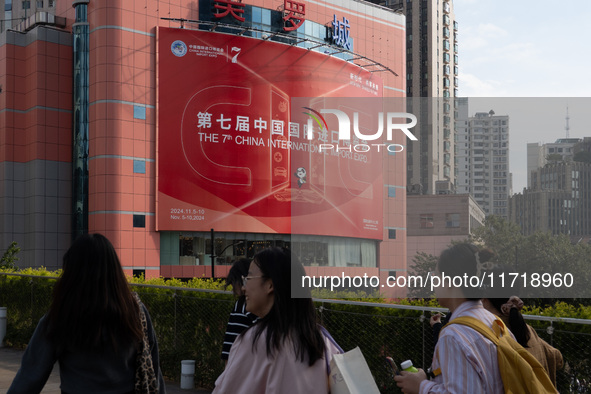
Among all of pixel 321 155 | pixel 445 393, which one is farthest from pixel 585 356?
pixel 321 155

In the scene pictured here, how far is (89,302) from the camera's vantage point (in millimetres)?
3393

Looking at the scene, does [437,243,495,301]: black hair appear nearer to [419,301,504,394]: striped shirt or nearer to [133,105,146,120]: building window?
[419,301,504,394]: striped shirt

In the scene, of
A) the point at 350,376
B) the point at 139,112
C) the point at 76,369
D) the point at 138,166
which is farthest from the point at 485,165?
the point at 139,112

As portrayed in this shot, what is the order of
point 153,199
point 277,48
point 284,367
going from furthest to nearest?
point 277,48 < point 153,199 < point 284,367

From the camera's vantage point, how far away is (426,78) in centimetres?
8994

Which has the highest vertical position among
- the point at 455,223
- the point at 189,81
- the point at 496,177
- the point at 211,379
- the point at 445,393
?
the point at 189,81

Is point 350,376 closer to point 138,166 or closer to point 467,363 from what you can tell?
point 467,363

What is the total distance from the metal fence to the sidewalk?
255 millimetres

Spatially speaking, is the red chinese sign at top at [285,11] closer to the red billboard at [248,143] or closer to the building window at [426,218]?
the red billboard at [248,143]

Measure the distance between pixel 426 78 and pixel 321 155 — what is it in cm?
4812

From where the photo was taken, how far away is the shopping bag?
3.04m

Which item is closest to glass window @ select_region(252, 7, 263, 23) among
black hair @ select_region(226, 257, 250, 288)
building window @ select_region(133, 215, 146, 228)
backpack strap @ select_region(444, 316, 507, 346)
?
building window @ select_region(133, 215, 146, 228)

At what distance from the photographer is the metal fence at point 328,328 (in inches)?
239

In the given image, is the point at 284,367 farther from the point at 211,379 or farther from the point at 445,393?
the point at 211,379
